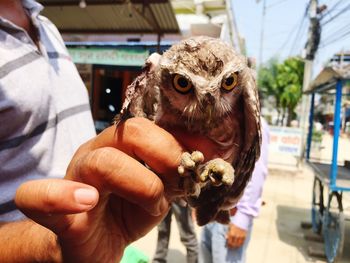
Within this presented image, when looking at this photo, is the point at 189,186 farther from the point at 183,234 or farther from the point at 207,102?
the point at 183,234

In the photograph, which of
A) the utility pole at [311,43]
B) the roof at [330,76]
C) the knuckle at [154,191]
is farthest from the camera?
the utility pole at [311,43]

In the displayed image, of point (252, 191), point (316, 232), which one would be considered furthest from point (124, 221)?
point (316, 232)

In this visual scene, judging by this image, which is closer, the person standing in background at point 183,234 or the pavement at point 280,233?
the person standing in background at point 183,234

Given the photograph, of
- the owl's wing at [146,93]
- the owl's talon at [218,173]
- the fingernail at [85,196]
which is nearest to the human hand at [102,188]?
the fingernail at [85,196]

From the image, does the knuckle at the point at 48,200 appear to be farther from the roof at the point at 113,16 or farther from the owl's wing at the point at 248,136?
the roof at the point at 113,16

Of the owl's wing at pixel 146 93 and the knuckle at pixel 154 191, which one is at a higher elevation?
the owl's wing at pixel 146 93

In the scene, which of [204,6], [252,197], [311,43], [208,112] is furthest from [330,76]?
[311,43]

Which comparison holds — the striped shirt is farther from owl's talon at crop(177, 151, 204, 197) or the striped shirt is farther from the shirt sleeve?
the shirt sleeve

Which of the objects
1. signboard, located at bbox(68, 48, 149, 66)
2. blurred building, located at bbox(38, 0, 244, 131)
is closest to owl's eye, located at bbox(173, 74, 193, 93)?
blurred building, located at bbox(38, 0, 244, 131)
